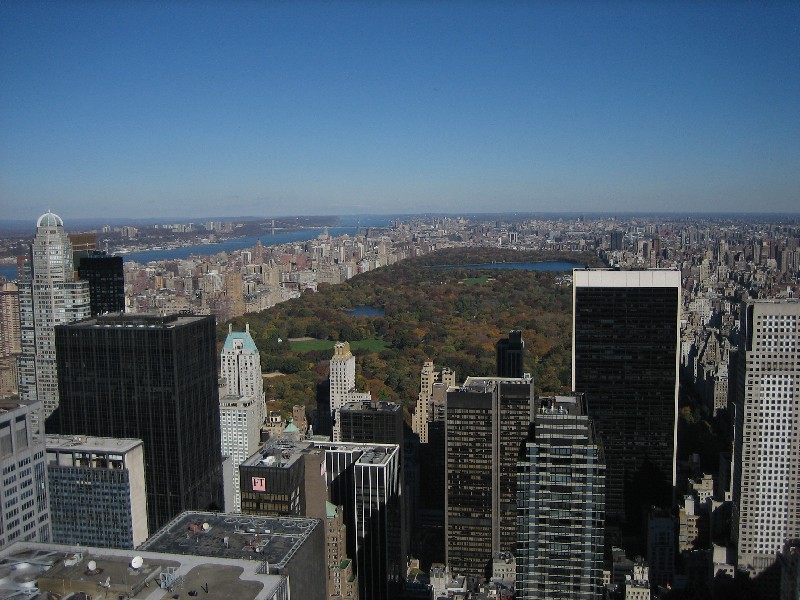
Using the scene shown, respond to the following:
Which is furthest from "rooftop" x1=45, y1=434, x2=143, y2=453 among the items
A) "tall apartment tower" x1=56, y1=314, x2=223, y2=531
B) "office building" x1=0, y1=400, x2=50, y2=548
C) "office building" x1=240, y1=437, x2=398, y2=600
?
"office building" x1=0, y1=400, x2=50, y2=548

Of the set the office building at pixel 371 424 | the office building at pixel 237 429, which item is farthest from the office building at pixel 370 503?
the office building at pixel 237 429

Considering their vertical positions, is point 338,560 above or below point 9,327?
below

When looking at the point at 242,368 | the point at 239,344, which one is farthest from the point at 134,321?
the point at 239,344

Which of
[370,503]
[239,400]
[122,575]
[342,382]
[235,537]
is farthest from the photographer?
[342,382]

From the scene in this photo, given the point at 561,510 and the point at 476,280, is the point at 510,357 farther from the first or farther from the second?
the point at 561,510

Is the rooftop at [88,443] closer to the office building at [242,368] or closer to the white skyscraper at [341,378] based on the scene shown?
the office building at [242,368]

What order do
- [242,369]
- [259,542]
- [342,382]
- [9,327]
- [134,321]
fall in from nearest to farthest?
1. [259,542]
2. [134,321]
3. [9,327]
4. [242,369]
5. [342,382]

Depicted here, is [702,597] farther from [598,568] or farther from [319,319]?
[319,319]
